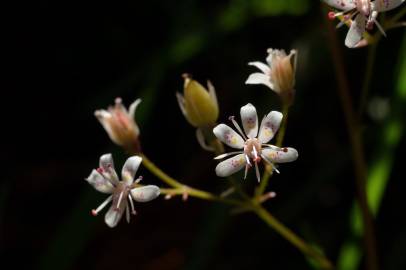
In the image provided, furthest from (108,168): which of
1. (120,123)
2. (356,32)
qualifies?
(356,32)

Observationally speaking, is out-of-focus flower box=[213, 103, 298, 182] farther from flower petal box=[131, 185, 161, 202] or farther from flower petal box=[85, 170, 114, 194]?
flower petal box=[85, 170, 114, 194]

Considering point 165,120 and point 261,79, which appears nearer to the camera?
point 261,79

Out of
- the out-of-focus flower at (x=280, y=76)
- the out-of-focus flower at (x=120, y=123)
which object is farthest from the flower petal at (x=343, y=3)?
the out-of-focus flower at (x=120, y=123)

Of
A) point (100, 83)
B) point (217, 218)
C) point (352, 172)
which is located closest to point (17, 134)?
point (100, 83)

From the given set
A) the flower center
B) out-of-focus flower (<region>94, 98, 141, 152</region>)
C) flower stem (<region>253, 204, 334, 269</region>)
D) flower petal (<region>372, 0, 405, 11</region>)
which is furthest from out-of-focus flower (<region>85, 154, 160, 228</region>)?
flower petal (<region>372, 0, 405, 11</region>)

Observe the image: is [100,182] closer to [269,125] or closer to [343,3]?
[269,125]

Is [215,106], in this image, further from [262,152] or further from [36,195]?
[36,195]

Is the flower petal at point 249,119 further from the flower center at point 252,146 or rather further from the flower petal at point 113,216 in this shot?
the flower petal at point 113,216
